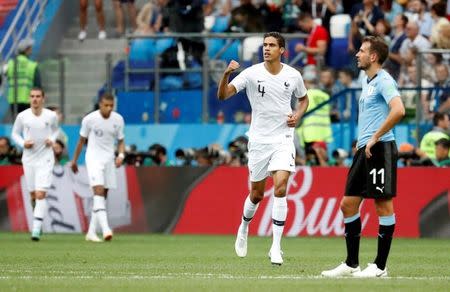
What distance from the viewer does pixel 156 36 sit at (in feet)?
89.1

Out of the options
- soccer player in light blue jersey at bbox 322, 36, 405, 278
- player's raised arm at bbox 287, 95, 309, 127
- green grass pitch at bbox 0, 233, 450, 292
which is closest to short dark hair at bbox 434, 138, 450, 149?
green grass pitch at bbox 0, 233, 450, 292

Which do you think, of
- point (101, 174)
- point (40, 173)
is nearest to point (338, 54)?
point (101, 174)

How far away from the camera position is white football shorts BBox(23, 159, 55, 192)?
22.0 meters

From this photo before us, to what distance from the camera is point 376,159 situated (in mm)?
13539

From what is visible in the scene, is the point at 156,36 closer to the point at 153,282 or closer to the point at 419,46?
the point at 419,46

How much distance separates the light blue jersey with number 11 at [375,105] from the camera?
1352 cm

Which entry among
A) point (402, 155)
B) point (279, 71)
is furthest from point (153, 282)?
point (402, 155)

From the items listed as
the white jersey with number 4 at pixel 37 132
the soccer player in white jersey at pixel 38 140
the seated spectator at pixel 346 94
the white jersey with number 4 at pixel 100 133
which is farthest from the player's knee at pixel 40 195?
the seated spectator at pixel 346 94

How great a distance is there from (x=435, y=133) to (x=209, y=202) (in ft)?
13.1

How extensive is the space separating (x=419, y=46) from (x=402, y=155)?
298cm

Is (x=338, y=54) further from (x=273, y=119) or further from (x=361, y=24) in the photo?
(x=273, y=119)

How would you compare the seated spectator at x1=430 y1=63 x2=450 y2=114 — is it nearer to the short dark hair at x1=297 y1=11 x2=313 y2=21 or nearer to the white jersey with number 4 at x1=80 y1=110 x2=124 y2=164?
the short dark hair at x1=297 y1=11 x2=313 y2=21

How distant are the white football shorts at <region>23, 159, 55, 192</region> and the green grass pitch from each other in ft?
2.80

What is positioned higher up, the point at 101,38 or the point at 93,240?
the point at 101,38
